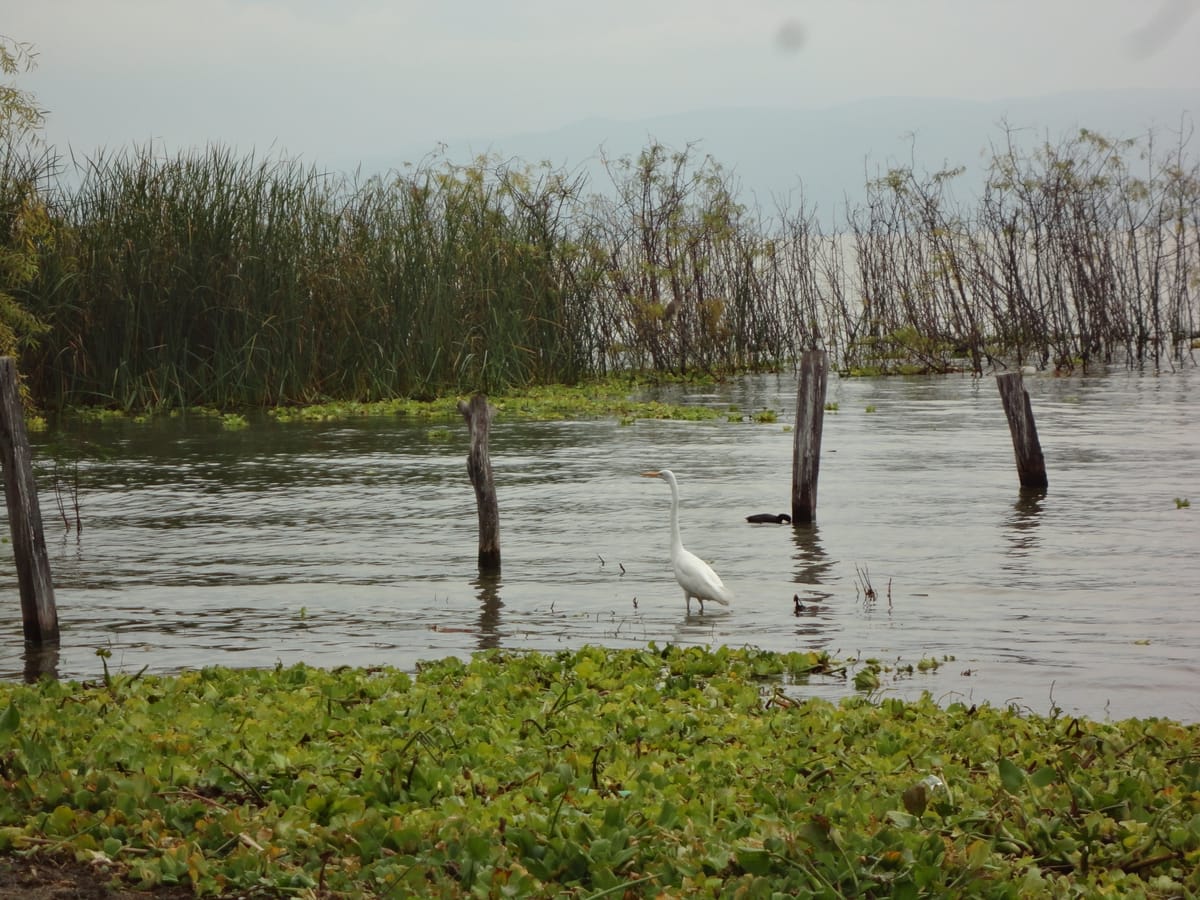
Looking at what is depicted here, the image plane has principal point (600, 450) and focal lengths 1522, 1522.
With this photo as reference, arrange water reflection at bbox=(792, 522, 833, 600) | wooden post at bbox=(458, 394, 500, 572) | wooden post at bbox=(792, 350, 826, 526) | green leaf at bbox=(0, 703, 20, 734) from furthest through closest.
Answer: wooden post at bbox=(792, 350, 826, 526) → water reflection at bbox=(792, 522, 833, 600) → wooden post at bbox=(458, 394, 500, 572) → green leaf at bbox=(0, 703, 20, 734)

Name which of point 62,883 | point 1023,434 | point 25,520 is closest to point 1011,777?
point 62,883

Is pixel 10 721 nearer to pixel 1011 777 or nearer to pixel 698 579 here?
pixel 1011 777

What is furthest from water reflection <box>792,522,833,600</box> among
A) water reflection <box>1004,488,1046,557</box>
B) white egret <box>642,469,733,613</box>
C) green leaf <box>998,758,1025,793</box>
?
green leaf <box>998,758,1025,793</box>

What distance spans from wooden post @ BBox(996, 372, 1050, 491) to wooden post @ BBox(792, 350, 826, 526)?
2296 millimetres

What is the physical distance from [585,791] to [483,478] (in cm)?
590

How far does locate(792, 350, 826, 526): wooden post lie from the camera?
519 inches

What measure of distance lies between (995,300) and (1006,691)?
79.2 feet

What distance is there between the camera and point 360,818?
5078 millimetres

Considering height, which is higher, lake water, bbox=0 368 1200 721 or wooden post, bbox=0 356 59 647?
wooden post, bbox=0 356 59 647

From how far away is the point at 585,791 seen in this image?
17.6 feet

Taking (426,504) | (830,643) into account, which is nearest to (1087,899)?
(830,643)

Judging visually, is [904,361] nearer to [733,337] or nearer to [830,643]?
[733,337]

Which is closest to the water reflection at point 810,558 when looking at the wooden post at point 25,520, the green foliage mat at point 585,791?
the green foliage mat at point 585,791

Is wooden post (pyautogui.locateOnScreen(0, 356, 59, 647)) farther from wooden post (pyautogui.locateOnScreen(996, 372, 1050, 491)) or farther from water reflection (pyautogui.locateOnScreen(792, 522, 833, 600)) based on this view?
wooden post (pyautogui.locateOnScreen(996, 372, 1050, 491))
